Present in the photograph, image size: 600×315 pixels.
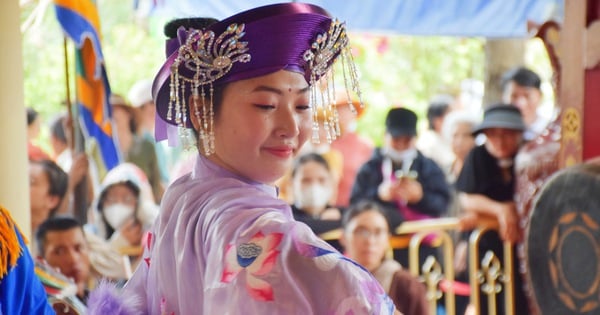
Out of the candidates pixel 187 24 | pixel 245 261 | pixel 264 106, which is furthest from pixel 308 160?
pixel 245 261

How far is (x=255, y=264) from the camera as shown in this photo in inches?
62.4

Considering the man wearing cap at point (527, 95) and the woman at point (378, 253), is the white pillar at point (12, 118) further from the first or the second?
the man wearing cap at point (527, 95)

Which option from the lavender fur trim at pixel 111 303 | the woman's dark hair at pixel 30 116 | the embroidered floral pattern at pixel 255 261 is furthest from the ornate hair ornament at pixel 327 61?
the woman's dark hair at pixel 30 116

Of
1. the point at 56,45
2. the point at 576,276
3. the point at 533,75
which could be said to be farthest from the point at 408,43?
the point at 576,276

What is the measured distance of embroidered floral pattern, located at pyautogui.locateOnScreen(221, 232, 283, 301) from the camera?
1.58 meters

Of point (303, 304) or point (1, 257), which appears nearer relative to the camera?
point (303, 304)

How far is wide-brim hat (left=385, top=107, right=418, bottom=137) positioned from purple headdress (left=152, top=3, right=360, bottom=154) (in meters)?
3.03

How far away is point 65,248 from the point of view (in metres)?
4.14

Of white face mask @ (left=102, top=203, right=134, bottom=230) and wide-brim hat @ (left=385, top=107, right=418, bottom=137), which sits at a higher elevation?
wide-brim hat @ (left=385, top=107, right=418, bottom=137)

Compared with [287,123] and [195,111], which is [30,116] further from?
[287,123]

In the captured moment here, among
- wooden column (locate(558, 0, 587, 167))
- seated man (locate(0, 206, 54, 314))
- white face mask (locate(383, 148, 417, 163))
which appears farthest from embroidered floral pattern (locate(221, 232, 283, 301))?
white face mask (locate(383, 148, 417, 163))

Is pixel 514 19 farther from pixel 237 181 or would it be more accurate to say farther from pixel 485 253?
pixel 237 181

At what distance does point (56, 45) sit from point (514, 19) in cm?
423

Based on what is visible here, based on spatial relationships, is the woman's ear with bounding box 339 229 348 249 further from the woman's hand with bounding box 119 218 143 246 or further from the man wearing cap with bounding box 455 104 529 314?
the woman's hand with bounding box 119 218 143 246
